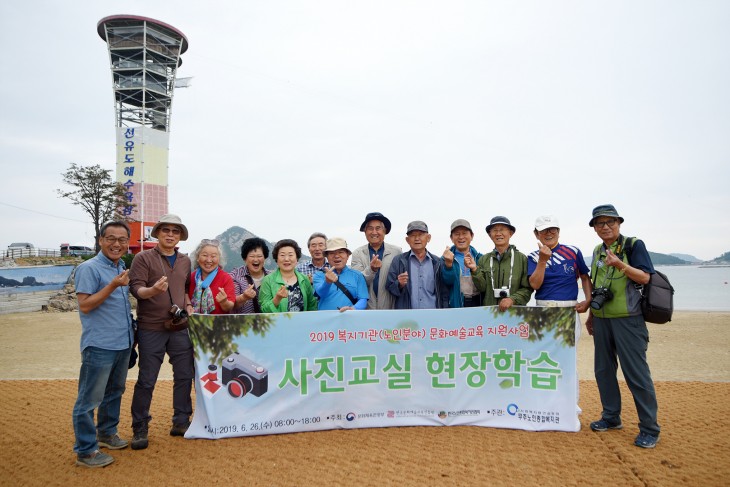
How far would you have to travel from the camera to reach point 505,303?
416cm

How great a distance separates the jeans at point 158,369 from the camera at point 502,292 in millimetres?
3086

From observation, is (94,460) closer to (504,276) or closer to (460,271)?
(460,271)

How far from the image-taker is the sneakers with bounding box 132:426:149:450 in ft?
12.5

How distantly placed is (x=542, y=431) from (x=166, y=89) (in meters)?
43.0

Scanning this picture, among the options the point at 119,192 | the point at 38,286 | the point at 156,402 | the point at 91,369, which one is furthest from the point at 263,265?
the point at 119,192

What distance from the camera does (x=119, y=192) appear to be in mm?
31000

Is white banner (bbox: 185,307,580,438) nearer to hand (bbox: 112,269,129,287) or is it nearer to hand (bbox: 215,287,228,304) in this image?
hand (bbox: 215,287,228,304)

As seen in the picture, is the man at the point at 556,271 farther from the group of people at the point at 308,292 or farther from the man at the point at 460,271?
the man at the point at 460,271

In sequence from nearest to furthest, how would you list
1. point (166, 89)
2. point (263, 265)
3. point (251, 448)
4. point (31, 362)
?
point (251, 448)
point (263, 265)
point (31, 362)
point (166, 89)

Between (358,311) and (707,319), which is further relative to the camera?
(707,319)

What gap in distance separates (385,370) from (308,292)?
114 cm

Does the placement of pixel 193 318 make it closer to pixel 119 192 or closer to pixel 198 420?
pixel 198 420

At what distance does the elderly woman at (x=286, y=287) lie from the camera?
14.1 ft

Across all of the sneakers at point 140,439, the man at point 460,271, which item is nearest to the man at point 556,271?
the man at point 460,271
